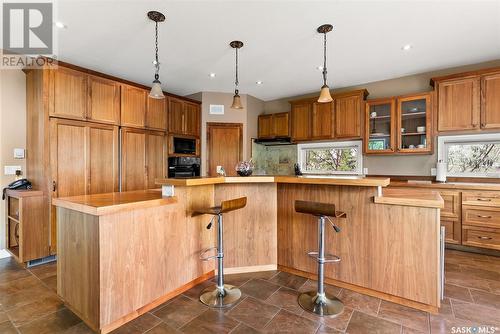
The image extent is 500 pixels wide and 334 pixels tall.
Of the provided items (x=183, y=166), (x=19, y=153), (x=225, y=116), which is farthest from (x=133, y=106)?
(x=225, y=116)

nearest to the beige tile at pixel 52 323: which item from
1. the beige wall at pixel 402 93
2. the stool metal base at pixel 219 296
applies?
the stool metal base at pixel 219 296

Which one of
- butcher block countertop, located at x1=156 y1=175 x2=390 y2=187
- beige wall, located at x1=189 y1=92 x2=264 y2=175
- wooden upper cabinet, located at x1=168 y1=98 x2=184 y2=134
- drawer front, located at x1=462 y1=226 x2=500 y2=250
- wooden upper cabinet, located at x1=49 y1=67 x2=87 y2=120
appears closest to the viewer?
butcher block countertop, located at x1=156 y1=175 x2=390 y2=187

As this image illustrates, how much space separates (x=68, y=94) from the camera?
10.4 feet

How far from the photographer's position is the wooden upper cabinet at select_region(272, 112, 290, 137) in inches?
199

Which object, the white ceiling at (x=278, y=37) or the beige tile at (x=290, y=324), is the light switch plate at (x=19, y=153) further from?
the beige tile at (x=290, y=324)

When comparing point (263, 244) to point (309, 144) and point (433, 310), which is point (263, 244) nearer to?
point (433, 310)

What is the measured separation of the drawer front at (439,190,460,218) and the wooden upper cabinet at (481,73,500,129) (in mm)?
1049

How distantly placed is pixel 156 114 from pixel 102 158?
121cm

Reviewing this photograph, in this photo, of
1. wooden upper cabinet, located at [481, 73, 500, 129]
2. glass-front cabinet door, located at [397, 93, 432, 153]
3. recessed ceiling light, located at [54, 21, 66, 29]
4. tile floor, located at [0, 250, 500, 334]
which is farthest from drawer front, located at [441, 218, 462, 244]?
recessed ceiling light, located at [54, 21, 66, 29]

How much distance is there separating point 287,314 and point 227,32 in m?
2.91

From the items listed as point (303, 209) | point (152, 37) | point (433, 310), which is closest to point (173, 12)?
point (152, 37)

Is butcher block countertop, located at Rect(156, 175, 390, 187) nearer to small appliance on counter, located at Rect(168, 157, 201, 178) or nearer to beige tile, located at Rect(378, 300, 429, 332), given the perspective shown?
beige tile, located at Rect(378, 300, 429, 332)

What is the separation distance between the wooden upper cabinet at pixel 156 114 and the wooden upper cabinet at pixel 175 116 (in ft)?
0.32

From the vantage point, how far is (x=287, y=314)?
2006mm
